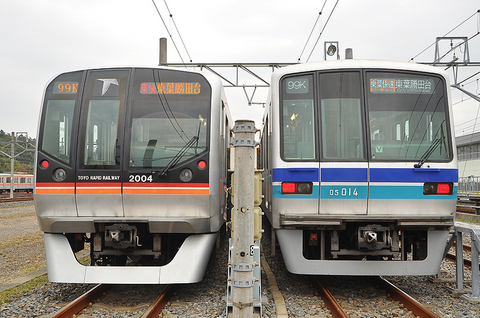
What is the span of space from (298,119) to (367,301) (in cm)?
235

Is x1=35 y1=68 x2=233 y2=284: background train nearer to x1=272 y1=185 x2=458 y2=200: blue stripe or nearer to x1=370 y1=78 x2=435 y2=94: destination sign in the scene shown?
x1=272 y1=185 x2=458 y2=200: blue stripe

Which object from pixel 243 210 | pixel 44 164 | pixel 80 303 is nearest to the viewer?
pixel 243 210

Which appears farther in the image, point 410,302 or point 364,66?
point 364,66

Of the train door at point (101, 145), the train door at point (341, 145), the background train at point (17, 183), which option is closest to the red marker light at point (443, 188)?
the train door at point (341, 145)

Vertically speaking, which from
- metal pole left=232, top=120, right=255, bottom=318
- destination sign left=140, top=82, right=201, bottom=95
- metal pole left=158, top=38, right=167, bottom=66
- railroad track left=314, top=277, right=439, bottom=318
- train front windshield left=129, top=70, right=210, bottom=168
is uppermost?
metal pole left=158, top=38, right=167, bottom=66

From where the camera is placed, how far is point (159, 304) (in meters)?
4.36

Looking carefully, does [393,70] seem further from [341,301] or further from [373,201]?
[341,301]

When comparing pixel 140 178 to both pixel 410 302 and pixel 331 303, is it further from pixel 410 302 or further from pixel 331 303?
pixel 410 302

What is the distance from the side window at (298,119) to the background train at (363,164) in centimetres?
1

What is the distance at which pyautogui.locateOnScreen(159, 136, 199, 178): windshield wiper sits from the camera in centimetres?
459

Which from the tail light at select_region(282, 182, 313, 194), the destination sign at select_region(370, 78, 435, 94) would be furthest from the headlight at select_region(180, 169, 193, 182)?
the destination sign at select_region(370, 78, 435, 94)

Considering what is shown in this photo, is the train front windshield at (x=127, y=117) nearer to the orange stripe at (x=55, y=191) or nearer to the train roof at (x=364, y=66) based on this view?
the orange stripe at (x=55, y=191)

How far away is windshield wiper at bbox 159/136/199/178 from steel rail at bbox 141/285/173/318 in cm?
138

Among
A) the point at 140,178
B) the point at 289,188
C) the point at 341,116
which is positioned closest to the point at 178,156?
the point at 140,178
